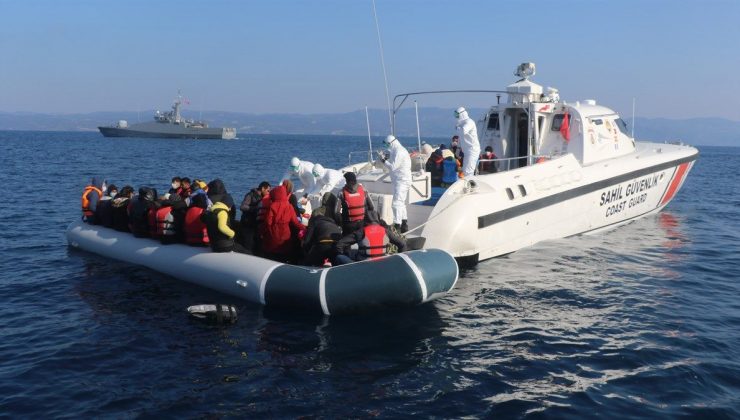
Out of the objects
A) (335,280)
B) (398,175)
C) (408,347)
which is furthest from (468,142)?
(408,347)

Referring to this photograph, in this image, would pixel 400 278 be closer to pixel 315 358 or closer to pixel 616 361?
pixel 315 358

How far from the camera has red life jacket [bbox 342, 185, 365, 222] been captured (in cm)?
962

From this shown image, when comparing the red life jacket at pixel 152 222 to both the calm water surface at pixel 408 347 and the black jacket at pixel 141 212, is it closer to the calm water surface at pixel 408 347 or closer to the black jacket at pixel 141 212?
the black jacket at pixel 141 212

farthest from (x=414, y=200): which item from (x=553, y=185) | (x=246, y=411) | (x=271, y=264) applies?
(x=246, y=411)

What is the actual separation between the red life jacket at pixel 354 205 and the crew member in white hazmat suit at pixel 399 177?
1.52 metres

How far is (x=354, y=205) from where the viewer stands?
31.6ft

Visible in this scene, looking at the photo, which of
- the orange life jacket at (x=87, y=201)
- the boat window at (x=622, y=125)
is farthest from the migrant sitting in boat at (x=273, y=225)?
the boat window at (x=622, y=125)

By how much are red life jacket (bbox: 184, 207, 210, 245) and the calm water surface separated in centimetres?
91

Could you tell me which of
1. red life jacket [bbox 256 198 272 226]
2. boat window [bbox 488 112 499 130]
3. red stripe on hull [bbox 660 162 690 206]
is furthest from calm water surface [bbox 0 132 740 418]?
boat window [bbox 488 112 499 130]

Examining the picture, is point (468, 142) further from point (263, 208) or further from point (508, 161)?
point (263, 208)

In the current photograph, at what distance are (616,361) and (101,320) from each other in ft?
23.2

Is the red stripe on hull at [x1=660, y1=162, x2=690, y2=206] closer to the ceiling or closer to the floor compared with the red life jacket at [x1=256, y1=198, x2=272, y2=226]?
closer to the floor

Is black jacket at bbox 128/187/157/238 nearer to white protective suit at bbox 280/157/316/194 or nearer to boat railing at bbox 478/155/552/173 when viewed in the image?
white protective suit at bbox 280/157/316/194

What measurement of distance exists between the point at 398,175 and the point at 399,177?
1.6 inches
